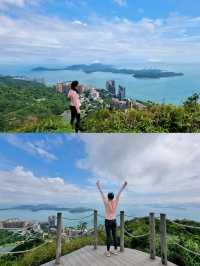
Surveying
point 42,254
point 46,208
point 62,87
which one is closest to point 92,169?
point 46,208

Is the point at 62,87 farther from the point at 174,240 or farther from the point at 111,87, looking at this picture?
the point at 174,240

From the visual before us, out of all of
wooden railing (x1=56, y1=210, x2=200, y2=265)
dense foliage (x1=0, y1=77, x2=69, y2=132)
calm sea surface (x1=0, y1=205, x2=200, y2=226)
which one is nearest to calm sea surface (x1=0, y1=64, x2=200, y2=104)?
dense foliage (x1=0, y1=77, x2=69, y2=132)

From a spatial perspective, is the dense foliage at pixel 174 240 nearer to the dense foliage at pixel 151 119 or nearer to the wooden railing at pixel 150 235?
the wooden railing at pixel 150 235

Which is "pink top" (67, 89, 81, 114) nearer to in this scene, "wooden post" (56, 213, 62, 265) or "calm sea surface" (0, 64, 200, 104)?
"calm sea surface" (0, 64, 200, 104)

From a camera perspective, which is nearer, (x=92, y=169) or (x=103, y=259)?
(x=103, y=259)

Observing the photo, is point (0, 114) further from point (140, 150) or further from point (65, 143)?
point (140, 150)

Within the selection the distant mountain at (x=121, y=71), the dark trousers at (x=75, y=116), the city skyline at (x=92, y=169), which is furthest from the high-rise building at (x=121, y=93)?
the dark trousers at (x=75, y=116)
